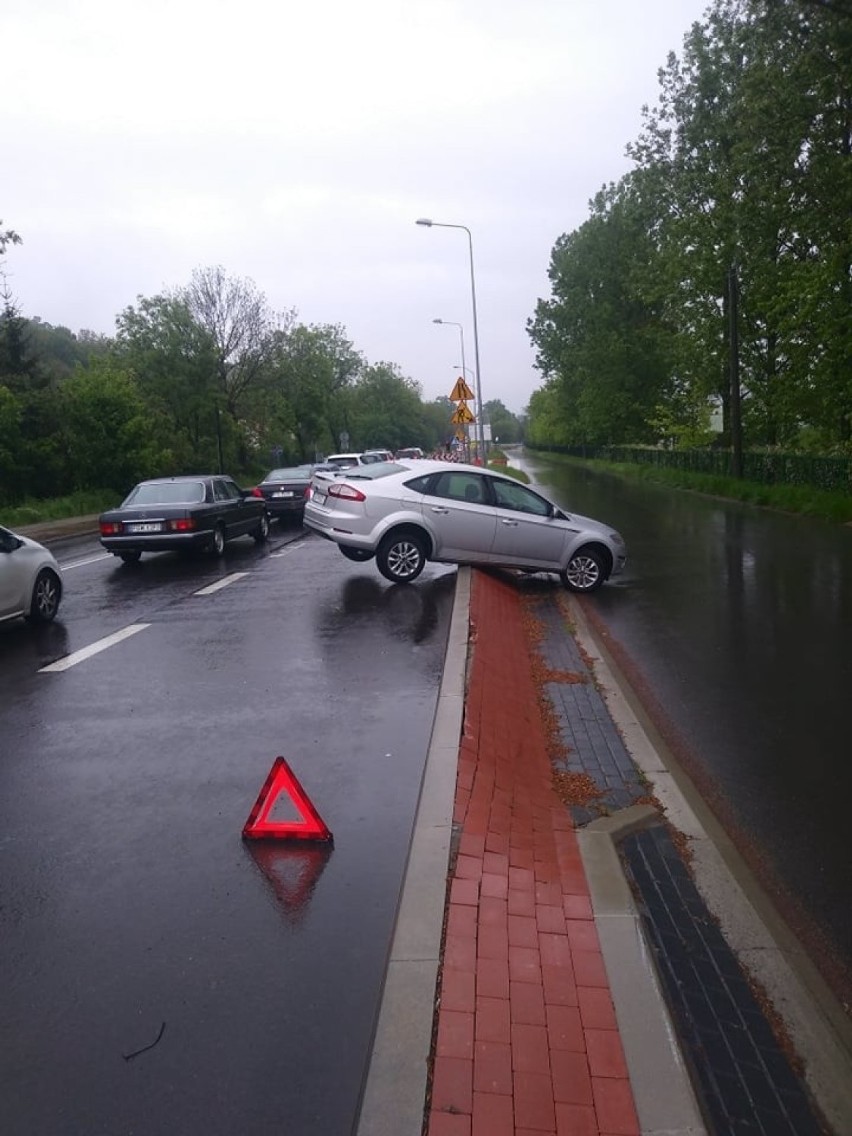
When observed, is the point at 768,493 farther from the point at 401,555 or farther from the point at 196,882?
the point at 196,882

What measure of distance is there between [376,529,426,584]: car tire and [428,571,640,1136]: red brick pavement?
274 inches

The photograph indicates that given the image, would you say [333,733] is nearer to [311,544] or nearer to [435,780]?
[435,780]

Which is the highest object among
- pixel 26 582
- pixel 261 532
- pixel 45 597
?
pixel 26 582

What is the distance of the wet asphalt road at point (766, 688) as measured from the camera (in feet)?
15.3

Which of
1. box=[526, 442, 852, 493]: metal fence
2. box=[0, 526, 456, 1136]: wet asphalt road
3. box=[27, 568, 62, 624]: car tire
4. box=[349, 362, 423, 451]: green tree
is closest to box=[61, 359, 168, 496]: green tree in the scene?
box=[526, 442, 852, 493]: metal fence

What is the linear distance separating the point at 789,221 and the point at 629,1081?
88.4 ft

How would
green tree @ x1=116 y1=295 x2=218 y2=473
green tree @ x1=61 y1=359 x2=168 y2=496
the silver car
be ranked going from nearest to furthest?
the silver car, green tree @ x1=61 y1=359 x2=168 y2=496, green tree @ x1=116 y1=295 x2=218 y2=473

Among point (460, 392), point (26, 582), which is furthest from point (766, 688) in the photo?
point (460, 392)

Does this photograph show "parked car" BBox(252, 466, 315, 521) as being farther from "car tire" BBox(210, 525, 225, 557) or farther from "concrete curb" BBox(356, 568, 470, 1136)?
"concrete curb" BBox(356, 568, 470, 1136)

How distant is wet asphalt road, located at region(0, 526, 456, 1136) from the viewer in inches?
113

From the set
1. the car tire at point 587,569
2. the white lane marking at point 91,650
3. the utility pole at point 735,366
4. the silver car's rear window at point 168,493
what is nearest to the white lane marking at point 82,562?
the silver car's rear window at point 168,493

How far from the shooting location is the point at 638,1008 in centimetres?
334

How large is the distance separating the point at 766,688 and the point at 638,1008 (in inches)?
197

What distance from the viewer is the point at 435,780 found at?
511 cm
